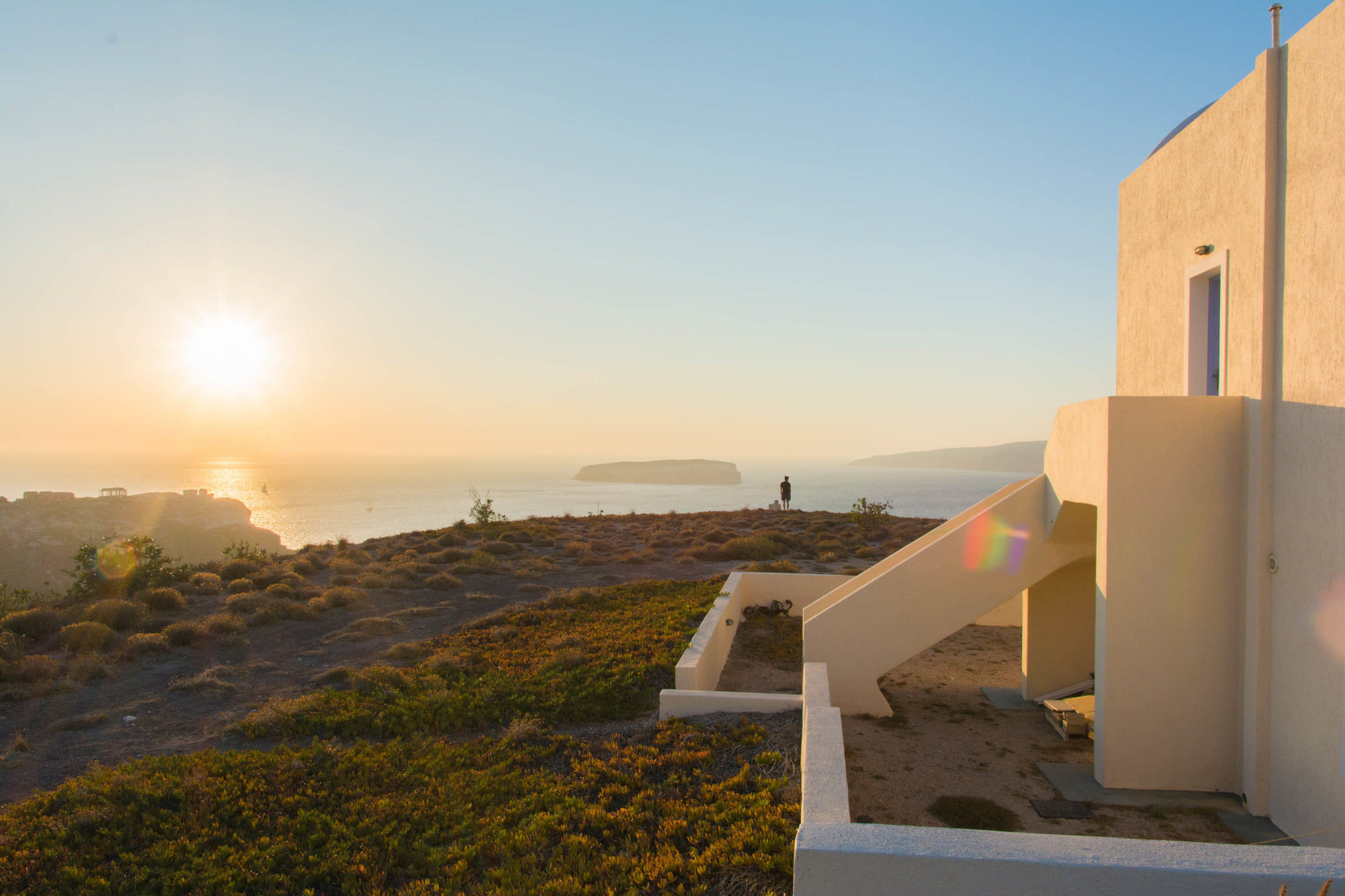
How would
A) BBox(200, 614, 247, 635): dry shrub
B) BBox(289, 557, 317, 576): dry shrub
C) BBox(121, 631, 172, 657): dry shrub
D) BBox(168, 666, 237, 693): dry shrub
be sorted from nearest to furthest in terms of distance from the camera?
BBox(168, 666, 237, 693): dry shrub < BBox(121, 631, 172, 657): dry shrub < BBox(200, 614, 247, 635): dry shrub < BBox(289, 557, 317, 576): dry shrub

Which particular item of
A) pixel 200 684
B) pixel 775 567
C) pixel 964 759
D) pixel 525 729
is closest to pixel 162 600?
pixel 200 684

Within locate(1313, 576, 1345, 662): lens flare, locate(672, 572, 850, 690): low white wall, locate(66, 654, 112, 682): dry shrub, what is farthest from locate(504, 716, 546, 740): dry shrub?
locate(1313, 576, 1345, 662): lens flare

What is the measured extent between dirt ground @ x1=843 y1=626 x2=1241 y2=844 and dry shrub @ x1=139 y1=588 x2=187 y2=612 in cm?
1238

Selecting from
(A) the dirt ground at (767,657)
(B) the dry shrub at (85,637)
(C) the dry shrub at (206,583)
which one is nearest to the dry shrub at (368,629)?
(B) the dry shrub at (85,637)

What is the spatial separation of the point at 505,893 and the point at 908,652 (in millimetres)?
5244

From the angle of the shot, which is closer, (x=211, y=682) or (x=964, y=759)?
(x=964, y=759)

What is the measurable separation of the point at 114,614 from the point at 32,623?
103 centimetres

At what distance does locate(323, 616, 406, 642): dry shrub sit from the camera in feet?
37.5

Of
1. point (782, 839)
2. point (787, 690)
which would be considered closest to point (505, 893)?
point (782, 839)

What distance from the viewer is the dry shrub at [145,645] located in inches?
406

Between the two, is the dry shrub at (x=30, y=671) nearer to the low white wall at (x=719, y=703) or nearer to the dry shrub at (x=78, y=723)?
the dry shrub at (x=78, y=723)

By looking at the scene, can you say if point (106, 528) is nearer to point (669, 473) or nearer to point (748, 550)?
point (748, 550)

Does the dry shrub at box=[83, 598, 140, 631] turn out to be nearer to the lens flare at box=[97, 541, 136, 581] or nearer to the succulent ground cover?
the lens flare at box=[97, 541, 136, 581]

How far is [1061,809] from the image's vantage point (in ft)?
19.5
